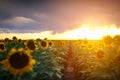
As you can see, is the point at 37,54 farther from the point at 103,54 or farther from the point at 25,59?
the point at 25,59

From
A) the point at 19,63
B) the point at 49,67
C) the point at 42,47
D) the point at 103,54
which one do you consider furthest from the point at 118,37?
the point at 42,47

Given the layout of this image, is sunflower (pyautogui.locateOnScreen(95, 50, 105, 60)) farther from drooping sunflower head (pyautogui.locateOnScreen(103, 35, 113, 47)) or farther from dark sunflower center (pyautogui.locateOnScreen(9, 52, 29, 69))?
dark sunflower center (pyautogui.locateOnScreen(9, 52, 29, 69))

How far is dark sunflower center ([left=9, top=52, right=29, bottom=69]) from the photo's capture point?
4.56 meters

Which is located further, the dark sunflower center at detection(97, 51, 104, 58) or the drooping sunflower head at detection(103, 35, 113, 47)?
the drooping sunflower head at detection(103, 35, 113, 47)

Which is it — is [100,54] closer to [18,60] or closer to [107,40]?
[107,40]

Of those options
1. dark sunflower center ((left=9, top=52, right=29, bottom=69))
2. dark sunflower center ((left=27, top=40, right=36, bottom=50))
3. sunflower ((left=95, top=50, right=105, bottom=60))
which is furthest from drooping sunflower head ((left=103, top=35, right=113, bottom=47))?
dark sunflower center ((left=9, top=52, right=29, bottom=69))

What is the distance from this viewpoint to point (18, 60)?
4535mm

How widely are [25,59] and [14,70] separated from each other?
0.26 m

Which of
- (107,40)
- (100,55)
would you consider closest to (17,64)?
(100,55)

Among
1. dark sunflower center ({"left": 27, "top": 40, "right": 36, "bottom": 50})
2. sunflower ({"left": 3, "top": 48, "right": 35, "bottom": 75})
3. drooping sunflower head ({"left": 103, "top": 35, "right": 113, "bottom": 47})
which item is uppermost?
drooping sunflower head ({"left": 103, "top": 35, "right": 113, "bottom": 47})

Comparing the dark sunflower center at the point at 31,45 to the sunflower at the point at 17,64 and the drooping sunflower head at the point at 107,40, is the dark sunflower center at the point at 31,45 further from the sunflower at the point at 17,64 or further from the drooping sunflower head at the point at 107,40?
the sunflower at the point at 17,64

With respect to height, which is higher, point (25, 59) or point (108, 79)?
point (25, 59)

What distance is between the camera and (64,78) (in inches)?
363

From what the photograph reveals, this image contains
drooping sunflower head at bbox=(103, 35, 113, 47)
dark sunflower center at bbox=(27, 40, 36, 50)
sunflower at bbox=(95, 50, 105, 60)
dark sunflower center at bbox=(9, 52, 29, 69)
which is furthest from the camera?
dark sunflower center at bbox=(27, 40, 36, 50)
